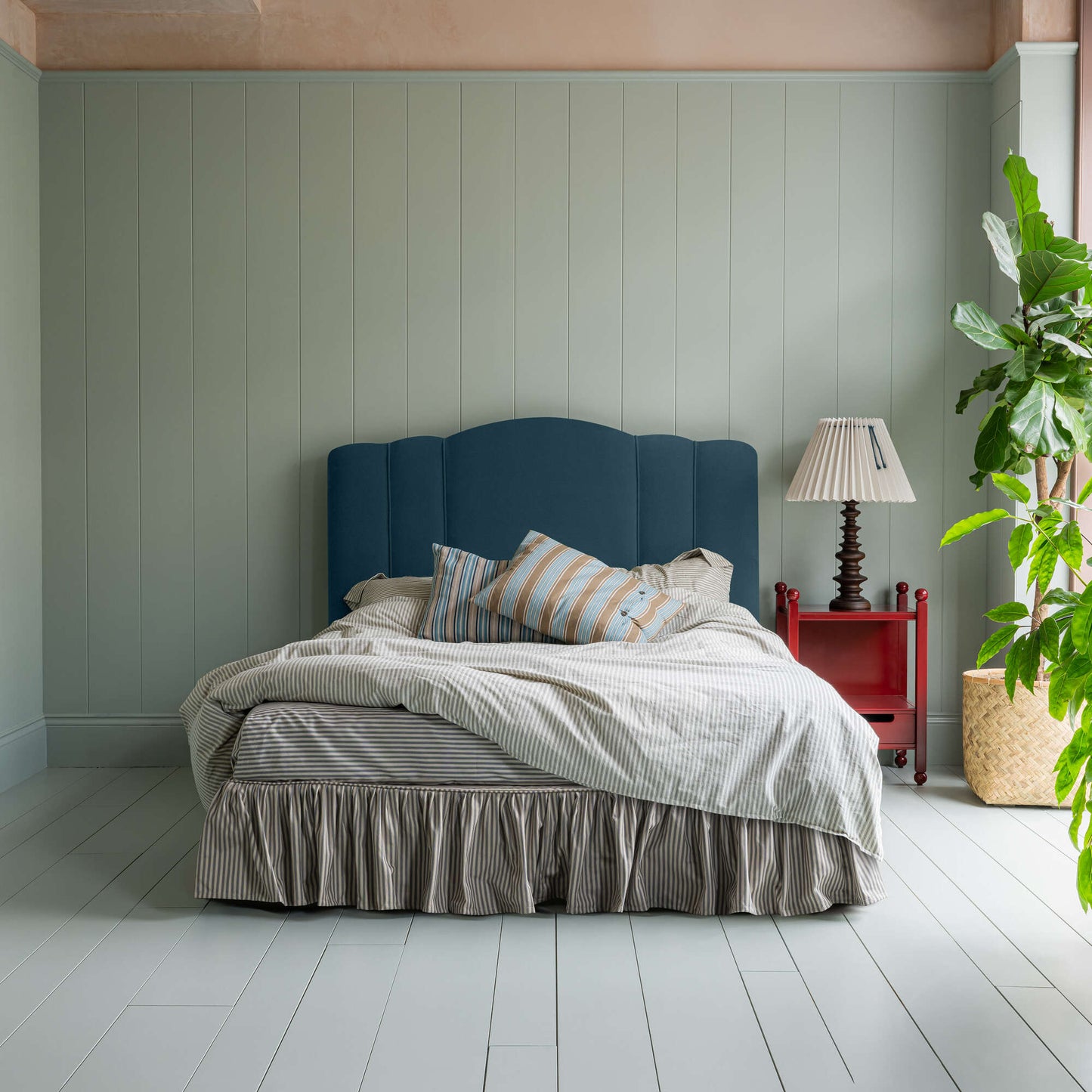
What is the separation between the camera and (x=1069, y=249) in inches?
119

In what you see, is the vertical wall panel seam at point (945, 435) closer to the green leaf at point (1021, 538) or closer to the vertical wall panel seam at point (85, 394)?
the green leaf at point (1021, 538)

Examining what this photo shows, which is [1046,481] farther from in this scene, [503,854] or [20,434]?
[20,434]

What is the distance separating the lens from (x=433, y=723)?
7.98 ft

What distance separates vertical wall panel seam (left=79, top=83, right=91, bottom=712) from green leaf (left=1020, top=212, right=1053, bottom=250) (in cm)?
331

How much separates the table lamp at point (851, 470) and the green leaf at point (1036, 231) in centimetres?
73

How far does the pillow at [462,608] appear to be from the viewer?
3.17 m

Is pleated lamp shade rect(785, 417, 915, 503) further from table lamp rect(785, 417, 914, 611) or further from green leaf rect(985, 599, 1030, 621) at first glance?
green leaf rect(985, 599, 1030, 621)

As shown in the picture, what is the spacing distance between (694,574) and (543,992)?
5.76 feet

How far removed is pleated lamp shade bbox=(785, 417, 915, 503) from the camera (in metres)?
3.43

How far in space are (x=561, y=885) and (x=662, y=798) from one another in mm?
337

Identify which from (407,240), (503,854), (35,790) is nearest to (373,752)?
(503,854)

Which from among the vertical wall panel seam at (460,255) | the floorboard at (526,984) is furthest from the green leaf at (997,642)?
the vertical wall panel seam at (460,255)

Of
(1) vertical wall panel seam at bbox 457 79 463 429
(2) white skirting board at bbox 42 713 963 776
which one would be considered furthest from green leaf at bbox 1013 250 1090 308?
(1) vertical wall panel seam at bbox 457 79 463 429

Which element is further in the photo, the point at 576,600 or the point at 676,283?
the point at 676,283
